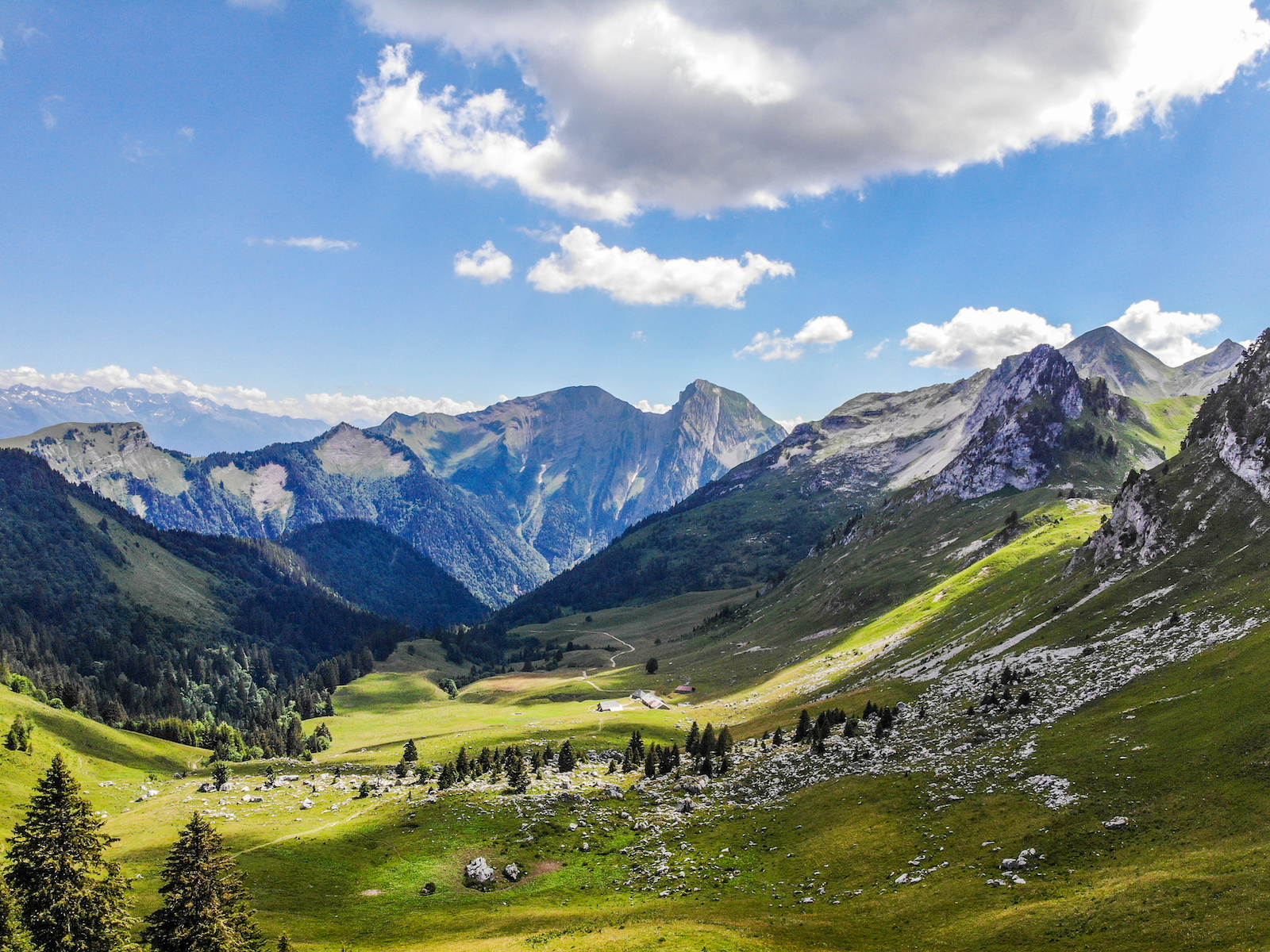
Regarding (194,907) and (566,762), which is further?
(566,762)

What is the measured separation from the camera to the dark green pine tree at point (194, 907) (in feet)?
112

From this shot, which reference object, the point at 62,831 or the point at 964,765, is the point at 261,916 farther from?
the point at 964,765

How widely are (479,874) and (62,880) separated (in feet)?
113

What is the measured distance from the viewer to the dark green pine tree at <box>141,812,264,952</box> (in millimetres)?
34125

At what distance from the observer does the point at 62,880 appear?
113 ft

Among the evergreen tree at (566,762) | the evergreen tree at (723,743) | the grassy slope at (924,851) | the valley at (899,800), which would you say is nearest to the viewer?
the grassy slope at (924,851)

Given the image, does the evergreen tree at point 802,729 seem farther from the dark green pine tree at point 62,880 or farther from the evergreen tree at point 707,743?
the dark green pine tree at point 62,880

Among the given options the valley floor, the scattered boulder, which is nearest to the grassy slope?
the valley floor

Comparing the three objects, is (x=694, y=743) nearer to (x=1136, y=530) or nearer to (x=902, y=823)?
(x=902, y=823)

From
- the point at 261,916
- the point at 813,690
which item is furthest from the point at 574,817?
the point at 813,690

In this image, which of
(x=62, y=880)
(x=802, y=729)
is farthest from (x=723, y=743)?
(x=62, y=880)

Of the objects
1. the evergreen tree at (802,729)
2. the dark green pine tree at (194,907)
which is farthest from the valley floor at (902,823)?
the dark green pine tree at (194,907)

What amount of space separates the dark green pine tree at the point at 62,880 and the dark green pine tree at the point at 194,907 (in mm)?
2591

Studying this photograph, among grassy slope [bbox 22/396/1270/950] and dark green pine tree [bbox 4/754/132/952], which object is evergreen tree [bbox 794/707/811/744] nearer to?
grassy slope [bbox 22/396/1270/950]
